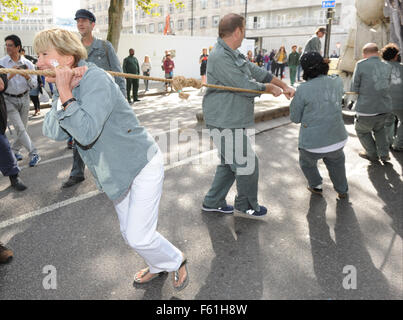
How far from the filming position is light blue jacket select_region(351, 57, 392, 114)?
4.89m

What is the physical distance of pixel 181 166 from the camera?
5305 mm

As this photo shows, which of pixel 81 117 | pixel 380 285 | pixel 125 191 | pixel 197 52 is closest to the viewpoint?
pixel 81 117

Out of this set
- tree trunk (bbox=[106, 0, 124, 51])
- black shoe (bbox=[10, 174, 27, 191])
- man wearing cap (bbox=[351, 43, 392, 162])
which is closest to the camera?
black shoe (bbox=[10, 174, 27, 191])

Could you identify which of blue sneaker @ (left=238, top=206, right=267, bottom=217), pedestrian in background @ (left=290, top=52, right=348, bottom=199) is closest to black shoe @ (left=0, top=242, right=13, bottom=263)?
blue sneaker @ (left=238, top=206, right=267, bottom=217)

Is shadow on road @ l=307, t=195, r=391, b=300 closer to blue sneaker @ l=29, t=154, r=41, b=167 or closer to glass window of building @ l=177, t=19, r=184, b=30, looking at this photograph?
blue sneaker @ l=29, t=154, r=41, b=167

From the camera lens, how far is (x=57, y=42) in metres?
1.79

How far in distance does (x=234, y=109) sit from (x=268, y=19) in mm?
51532

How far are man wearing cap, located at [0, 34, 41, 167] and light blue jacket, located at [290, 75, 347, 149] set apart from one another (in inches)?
164

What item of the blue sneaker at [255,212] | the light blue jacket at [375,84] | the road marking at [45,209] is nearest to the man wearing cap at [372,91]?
the light blue jacket at [375,84]

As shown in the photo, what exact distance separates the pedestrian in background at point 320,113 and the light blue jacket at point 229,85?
64 centimetres

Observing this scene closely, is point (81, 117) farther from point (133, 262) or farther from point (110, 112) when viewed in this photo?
point (133, 262)

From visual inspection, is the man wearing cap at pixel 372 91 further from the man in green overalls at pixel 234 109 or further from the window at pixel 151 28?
the window at pixel 151 28

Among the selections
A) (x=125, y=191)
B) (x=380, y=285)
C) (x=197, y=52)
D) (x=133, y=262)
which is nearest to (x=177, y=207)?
(x=133, y=262)

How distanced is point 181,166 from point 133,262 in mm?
2598
